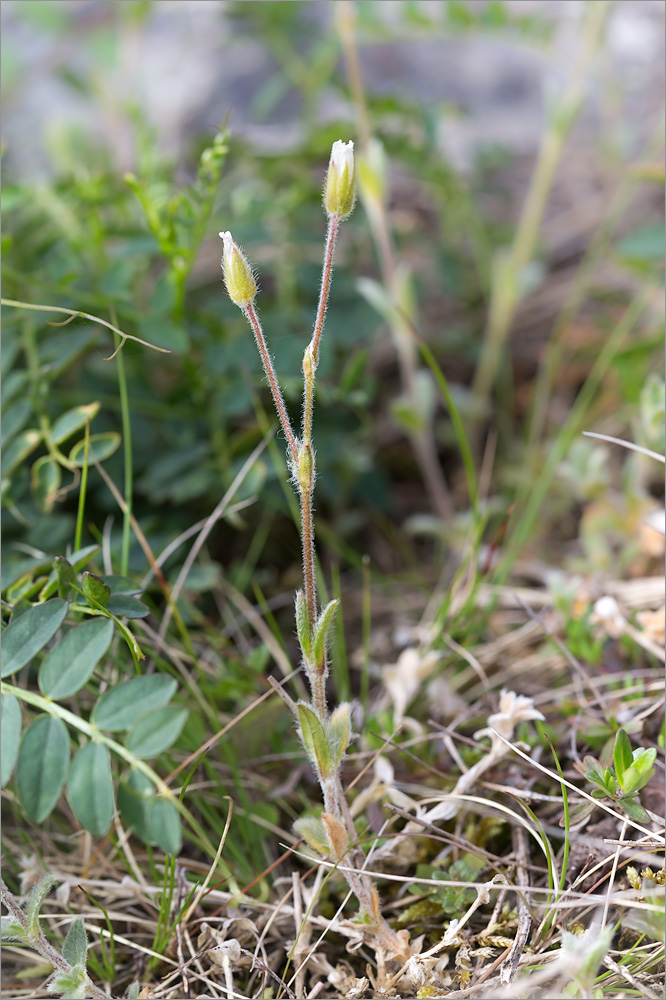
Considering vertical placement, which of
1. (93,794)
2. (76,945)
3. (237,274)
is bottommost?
(76,945)

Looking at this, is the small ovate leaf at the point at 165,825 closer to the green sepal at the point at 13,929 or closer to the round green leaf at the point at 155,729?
the round green leaf at the point at 155,729

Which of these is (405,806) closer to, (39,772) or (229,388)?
(39,772)

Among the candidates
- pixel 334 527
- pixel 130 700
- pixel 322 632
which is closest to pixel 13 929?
pixel 130 700

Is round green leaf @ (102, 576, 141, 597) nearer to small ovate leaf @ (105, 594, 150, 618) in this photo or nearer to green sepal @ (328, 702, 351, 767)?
small ovate leaf @ (105, 594, 150, 618)

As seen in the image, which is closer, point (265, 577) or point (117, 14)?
point (265, 577)

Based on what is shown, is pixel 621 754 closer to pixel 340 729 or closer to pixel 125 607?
pixel 340 729

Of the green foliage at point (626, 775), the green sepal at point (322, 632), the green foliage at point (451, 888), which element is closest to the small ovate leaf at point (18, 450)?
the green sepal at point (322, 632)

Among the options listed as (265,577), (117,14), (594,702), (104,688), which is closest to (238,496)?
(265,577)
